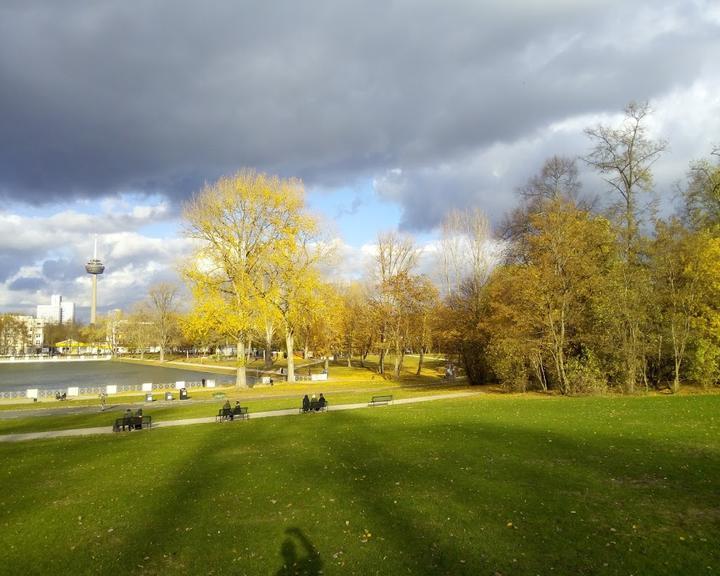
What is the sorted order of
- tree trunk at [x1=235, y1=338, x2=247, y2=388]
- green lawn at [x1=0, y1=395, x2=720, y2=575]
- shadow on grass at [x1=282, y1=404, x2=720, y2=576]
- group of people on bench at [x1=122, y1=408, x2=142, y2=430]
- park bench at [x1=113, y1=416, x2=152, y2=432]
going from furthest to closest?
tree trunk at [x1=235, y1=338, x2=247, y2=388], group of people on bench at [x1=122, y1=408, x2=142, y2=430], park bench at [x1=113, y1=416, x2=152, y2=432], green lawn at [x1=0, y1=395, x2=720, y2=575], shadow on grass at [x1=282, y1=404, x2=720, y2=576]

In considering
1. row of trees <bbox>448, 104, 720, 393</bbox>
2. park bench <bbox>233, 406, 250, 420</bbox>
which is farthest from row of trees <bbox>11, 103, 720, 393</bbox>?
park bench <bbox>233, 406, 250, 420</bbox>

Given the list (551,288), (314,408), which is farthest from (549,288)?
(314,408)

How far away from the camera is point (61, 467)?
15.3 m

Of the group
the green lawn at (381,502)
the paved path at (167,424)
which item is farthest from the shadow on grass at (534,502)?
the paved path at (167,424)

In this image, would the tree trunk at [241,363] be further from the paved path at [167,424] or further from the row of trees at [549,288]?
the paved path at [167,424]

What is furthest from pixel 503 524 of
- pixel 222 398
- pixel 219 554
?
pixel 222 398

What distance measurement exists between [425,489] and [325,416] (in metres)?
12.9

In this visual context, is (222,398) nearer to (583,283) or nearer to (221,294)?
(221,294)

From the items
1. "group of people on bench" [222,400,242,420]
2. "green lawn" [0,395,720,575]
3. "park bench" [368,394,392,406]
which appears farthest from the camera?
"park bench" [368,394,392,406]

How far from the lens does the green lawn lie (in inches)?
324

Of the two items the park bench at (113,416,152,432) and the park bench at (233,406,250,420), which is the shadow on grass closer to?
the park bench at (233,406,250,420)

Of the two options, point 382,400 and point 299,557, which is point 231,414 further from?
point 299,557

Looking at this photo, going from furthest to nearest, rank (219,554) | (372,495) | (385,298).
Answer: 1. (385,298)
2. (372,495)
3. (219,554)

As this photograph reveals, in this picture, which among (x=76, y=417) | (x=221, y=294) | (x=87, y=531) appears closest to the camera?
(x=87, y=531)
